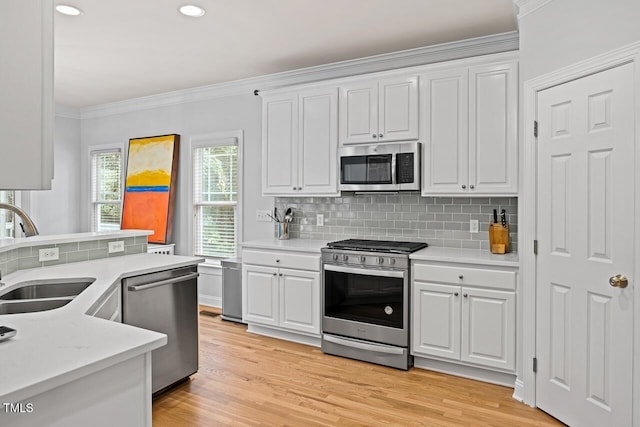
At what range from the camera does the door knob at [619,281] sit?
2.21 m

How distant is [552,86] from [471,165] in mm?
855

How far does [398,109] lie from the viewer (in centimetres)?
366

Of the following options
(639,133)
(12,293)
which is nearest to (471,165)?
(639,133)

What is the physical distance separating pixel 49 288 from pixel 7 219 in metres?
4.63

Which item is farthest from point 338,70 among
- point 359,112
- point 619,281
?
point 619,281

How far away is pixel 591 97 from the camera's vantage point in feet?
7.88

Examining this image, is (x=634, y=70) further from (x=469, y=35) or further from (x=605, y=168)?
(x=469, y=35)

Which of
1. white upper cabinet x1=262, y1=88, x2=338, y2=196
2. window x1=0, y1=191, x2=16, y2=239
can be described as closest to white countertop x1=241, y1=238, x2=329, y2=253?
white upper cabinet x1=262, y1=88, x2=338, y2=196

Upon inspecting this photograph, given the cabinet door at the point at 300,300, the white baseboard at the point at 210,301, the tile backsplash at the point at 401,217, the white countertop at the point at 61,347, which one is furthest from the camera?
the white baseboard at the point at 210,301

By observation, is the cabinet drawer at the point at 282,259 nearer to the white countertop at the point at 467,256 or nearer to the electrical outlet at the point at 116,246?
the white countertop at the point at 467,256

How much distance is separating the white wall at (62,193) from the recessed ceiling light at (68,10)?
12.1 feet

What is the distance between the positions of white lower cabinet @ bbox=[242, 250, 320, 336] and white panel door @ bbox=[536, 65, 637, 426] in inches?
71.4

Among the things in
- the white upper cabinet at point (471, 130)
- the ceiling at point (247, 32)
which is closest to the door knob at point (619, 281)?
the white upper cabinet at point (471, 130)

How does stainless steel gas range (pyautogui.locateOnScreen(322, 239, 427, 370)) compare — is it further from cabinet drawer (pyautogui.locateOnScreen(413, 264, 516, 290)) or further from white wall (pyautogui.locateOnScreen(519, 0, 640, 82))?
white wall (pyautogui.locateOnScreen(519, 0, 640, 82))
